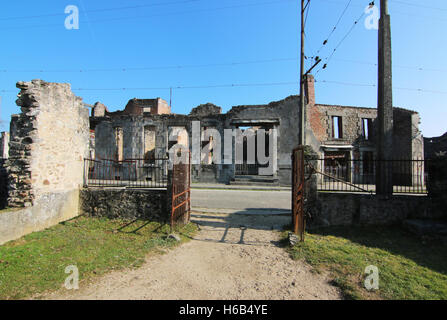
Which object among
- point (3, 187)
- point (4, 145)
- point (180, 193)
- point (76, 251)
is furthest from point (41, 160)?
point (4, 145)

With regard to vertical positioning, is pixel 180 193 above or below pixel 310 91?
below

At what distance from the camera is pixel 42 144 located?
5.83 meters

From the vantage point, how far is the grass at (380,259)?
3162 mm

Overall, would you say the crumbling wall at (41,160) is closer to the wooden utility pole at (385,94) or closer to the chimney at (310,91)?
the wooden utility pole at (385,94)

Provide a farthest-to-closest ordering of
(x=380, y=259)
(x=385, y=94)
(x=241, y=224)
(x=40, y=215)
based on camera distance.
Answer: (x=385, y=94) < (x=241, y=224) < (x=40, y=215) < (x=380, y=259)

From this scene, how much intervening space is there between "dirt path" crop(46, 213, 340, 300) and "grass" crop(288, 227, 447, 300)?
36 cm

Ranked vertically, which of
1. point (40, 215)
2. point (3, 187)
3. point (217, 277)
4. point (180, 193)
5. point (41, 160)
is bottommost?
point (217, 277)

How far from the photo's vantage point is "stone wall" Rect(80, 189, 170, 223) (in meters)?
6.40

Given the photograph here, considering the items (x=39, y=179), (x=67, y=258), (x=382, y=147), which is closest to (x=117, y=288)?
(x=67, y=258)

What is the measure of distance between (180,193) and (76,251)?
272cm

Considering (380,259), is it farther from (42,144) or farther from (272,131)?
(272,131)

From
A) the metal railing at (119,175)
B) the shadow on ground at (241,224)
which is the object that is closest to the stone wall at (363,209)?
the shadow on ground at (241,224)

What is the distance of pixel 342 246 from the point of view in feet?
15.7
